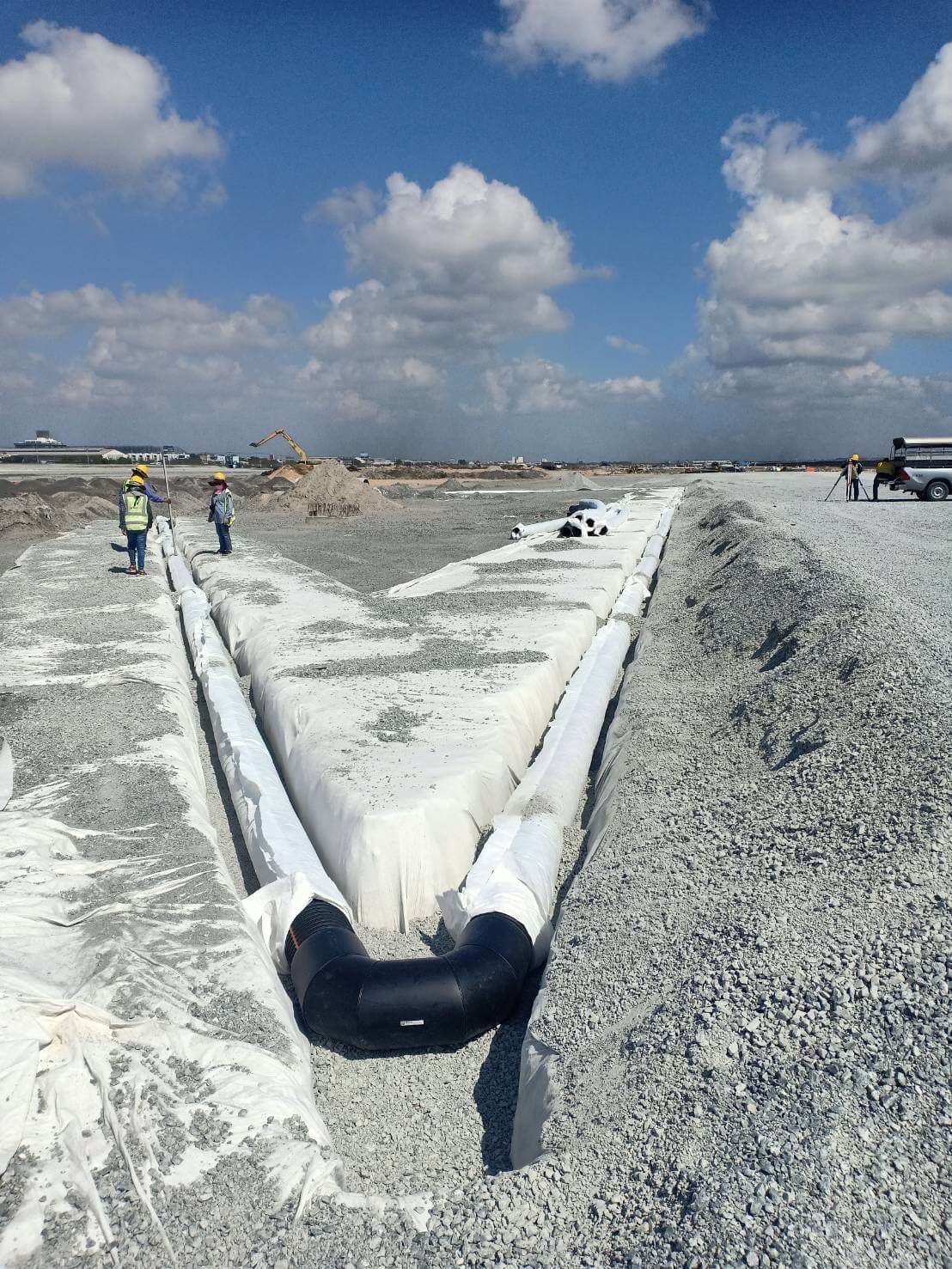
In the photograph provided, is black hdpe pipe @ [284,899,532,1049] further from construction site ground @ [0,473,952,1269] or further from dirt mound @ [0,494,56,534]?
dirt mound @ [0,494,56,534]

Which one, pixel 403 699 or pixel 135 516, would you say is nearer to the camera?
pixel 403 699

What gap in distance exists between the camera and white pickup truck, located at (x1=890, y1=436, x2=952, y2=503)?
22.9 meters

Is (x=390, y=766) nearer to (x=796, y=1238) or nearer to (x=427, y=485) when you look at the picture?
(x=796, y=1238)

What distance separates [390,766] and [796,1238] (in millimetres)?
3121

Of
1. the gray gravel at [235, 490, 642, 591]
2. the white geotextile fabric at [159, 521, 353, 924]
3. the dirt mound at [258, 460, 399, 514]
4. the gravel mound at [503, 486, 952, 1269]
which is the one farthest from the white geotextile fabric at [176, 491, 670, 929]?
the dirt mound at [258, 460, 399, 514]

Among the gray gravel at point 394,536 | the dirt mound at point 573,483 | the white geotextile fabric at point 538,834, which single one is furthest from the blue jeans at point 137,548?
the dirt mound at point 573,483

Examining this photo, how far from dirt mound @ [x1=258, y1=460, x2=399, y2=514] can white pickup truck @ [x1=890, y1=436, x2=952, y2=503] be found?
15124mm

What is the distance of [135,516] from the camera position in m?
11.9

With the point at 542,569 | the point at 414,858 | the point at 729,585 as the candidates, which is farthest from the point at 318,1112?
the point at 542,569

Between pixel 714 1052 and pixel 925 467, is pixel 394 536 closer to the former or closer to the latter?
pixel 925 467

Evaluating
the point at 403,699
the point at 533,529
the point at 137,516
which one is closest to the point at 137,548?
the point at 137,516

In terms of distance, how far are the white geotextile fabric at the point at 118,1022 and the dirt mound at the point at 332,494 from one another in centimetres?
2265

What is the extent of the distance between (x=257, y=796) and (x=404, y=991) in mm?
1865

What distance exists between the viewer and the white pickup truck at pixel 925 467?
22.9 m
